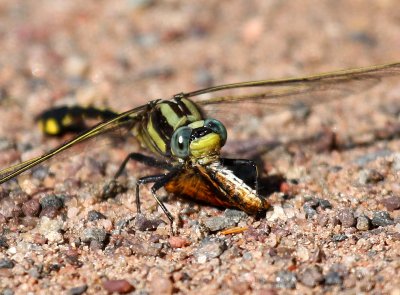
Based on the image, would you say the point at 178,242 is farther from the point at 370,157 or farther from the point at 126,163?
the point at 370,157

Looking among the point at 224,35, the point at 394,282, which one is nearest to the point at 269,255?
the point at 394,282

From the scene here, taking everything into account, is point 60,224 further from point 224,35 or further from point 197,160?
point 224,35

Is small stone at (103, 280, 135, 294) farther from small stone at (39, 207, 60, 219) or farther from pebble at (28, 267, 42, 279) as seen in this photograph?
small stone at (39, 207, 60, 219)

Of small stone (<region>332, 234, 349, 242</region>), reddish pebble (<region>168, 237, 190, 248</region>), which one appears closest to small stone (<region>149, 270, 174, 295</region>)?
reddish pebble (<region>168, 237, 190, 248</region>)

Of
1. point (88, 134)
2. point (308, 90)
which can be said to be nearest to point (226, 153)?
point (308, 90)

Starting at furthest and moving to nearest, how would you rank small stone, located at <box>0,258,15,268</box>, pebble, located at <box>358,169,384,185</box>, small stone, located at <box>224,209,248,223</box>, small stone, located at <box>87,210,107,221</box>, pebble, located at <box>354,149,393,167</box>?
pebble, located at <box>354,149,393,167</box>
pebble, located at <box>358,169,384,185</box>
small stone, located at <box>87,210,107,221</box>
small stone, located at <box>224,209,248,223</box>
small stone, located at <box>0,258,15,268</box>
